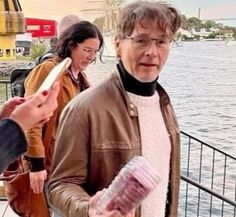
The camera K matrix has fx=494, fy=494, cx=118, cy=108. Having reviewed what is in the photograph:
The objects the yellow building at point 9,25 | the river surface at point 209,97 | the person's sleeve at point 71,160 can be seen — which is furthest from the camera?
the yellow building at point 9,25

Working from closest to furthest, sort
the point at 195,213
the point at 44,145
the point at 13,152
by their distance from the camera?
the point at 13,152
the point at 44,145
the point at 195,213

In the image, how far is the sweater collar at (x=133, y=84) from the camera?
1.12 meters

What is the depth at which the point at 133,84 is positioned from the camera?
1.13 m

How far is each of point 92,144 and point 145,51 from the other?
24 centimetres

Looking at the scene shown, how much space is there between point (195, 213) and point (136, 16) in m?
2.37

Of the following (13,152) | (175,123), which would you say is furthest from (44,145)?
(13,152)

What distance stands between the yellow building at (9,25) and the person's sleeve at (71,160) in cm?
287

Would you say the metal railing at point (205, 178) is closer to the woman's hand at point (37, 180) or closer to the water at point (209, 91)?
the water at point (209, 91)

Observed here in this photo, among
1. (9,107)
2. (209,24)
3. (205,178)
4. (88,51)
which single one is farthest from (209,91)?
(9,107)

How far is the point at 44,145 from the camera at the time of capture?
173 cm

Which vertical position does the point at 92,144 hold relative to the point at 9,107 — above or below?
below

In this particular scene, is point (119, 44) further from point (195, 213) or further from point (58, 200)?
point (195, 213)

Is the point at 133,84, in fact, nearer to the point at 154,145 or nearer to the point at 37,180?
the point at 154,145

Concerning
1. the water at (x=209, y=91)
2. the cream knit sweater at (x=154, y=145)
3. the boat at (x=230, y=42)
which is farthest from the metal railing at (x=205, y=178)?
the cream knit sweater at (x=154, y=145)
